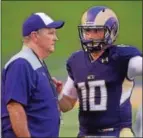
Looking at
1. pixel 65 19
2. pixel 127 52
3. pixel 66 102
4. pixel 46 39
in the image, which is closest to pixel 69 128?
pixel 65 19

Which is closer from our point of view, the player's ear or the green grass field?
the player's ear

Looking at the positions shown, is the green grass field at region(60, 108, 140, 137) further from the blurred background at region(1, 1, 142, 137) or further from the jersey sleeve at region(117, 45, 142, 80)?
the jersey sleeve at region(117, 45, 142, 80)

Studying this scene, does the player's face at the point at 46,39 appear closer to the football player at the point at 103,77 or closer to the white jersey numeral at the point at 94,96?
the football player at the point at 103,77

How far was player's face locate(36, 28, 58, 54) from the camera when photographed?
3.20 m

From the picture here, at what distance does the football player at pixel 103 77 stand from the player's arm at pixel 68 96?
0.31ft

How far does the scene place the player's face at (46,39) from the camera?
3197 millimetres

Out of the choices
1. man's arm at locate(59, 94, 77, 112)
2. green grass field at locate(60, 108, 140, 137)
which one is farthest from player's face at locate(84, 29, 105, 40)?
green grass field at locate(60, 108, 140, 137)

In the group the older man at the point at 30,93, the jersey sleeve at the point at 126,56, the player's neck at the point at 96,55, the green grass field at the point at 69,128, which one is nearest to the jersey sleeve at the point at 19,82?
the older man at the point at 30,93

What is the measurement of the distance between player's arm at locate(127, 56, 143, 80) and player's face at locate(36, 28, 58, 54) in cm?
48

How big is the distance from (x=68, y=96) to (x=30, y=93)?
296 millimetres

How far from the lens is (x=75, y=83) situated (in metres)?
3.08

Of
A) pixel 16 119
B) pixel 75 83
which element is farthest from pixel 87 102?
pixel 16 119

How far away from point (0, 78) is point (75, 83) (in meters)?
0.40

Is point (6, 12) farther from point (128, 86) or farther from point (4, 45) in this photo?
point (128, 86)
